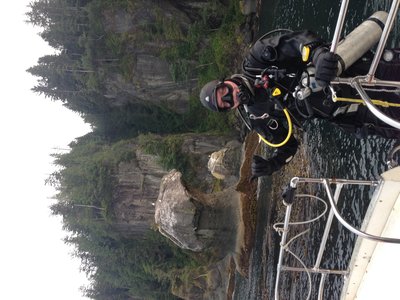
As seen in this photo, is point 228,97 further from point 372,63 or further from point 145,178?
point 145,178

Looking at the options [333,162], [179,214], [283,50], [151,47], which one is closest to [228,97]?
[283,50]

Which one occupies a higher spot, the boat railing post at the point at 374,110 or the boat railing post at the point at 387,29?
the boat railing post at the point at 387,29

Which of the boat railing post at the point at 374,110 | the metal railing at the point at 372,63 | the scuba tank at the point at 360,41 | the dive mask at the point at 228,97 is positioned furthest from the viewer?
the dive mask at the point at 228,97

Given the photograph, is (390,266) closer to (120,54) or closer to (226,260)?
(226,260)

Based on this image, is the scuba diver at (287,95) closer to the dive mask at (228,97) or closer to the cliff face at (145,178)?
the dive mask at (228,97)

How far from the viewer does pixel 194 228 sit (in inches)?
644

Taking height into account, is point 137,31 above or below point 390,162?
above

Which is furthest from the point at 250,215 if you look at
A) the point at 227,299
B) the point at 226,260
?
the point at 227,299

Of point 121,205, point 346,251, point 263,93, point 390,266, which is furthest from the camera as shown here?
point 121,205

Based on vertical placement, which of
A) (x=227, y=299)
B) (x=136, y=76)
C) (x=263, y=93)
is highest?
(x=136, y=76)

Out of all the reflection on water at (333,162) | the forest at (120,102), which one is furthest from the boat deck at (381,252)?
the forest at (120,102)

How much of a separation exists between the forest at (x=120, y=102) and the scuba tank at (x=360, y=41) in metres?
18.3

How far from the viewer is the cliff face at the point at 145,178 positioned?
2525cm

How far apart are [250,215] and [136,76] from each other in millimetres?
14484
